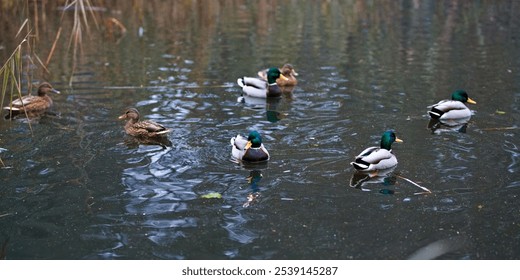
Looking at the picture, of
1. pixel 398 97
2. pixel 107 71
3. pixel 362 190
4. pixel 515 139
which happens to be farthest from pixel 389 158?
pixel 107 71

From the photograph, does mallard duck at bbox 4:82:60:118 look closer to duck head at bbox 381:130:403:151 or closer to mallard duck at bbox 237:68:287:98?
mallard duck at bbox 237:68:287:98

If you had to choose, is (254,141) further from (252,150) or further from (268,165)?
(268,165)

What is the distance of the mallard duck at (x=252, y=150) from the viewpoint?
27.7ft

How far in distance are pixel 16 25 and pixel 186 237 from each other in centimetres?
1618

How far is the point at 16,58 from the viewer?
555 centimetres

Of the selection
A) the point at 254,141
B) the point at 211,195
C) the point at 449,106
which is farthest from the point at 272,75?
the point at 211,195

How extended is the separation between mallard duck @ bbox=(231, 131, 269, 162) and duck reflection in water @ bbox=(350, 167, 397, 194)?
1095 mm

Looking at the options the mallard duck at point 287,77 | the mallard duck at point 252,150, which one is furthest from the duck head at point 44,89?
the mallard duck at point 252,150

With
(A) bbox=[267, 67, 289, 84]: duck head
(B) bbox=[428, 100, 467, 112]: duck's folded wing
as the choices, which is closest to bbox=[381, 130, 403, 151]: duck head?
(B) bbox=[428, 100, 467, 112]: duck's folded wing

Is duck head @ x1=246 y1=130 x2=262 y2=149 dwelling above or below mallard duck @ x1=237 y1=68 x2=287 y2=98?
above

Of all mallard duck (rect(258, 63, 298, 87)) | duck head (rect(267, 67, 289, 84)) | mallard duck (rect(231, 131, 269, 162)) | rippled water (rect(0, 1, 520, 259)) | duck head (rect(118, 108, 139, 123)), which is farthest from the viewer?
mallard duck (rect(258, 63, 298, 87))

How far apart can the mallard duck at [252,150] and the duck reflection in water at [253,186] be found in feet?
0.85

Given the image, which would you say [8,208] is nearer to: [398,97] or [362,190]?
[362,190]

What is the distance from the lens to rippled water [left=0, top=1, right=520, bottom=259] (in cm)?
632
